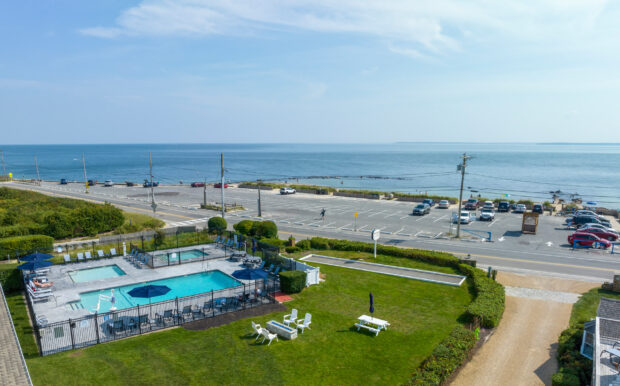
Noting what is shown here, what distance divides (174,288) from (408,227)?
2756cm

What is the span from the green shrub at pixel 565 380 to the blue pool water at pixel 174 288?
16.7 metres

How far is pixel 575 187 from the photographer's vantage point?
114562 mm

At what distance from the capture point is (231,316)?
1867 centimetres

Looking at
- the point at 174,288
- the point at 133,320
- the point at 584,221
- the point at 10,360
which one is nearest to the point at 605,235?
the point at 584,221

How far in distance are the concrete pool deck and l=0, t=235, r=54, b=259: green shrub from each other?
142 inches

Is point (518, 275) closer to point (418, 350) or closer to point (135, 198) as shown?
point (418, 350)

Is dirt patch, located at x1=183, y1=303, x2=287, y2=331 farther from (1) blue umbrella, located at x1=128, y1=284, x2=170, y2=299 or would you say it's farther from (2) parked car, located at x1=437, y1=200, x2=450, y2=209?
(2) parked car, located at x1=437, y1=200, x2=450, y2=209

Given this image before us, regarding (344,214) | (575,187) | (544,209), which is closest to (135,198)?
(344,214)

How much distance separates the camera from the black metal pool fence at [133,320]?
52.0ft

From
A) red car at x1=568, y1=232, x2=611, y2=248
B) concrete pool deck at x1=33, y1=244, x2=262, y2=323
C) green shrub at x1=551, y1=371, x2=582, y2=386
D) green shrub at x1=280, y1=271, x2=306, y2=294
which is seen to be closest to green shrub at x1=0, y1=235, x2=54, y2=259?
concrete pool deck at x1=33, y1=244, x2=262, y2=323

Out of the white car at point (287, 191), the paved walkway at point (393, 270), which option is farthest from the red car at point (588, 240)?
the white car at point (287, 191)

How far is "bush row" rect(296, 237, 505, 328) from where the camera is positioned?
18.0 m

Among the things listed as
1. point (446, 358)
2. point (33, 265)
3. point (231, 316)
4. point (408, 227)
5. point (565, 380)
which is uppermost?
point (33, 265)

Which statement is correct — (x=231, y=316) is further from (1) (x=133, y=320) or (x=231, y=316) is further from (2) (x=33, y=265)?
(2) (x=33, y=265)
